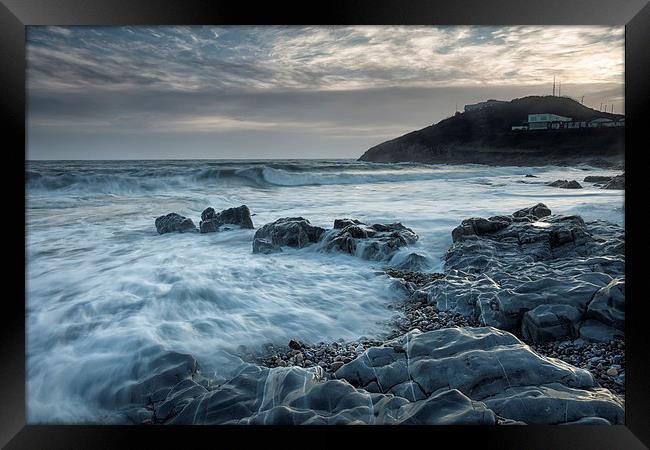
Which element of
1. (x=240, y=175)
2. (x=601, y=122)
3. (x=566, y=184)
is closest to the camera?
(x=601, y=122)

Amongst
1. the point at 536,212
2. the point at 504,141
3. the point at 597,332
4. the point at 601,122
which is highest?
the point at 504,141

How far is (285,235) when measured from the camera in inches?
146

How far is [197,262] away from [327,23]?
84.2 inches

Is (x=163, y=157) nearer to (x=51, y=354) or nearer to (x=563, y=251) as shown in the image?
(x=51, y=354)

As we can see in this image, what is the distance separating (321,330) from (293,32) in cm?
227

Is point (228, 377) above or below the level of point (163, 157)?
below

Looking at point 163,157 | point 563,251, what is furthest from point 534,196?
point 163,157

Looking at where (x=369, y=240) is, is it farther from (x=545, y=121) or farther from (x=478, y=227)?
(x=545, y=121)

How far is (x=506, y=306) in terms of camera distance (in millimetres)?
2453

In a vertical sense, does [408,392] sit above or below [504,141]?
below

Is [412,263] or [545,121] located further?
[545,121]

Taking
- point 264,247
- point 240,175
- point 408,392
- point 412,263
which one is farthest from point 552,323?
point 240,175

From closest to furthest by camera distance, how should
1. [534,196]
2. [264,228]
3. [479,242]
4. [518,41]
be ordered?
[518,41] < [479,242] < [264,228] < [534,196]

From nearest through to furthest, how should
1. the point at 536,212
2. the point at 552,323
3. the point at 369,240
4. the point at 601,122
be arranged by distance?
the point at 552,323
the point at 601,122
the point at 369,240
the point at 536,212
